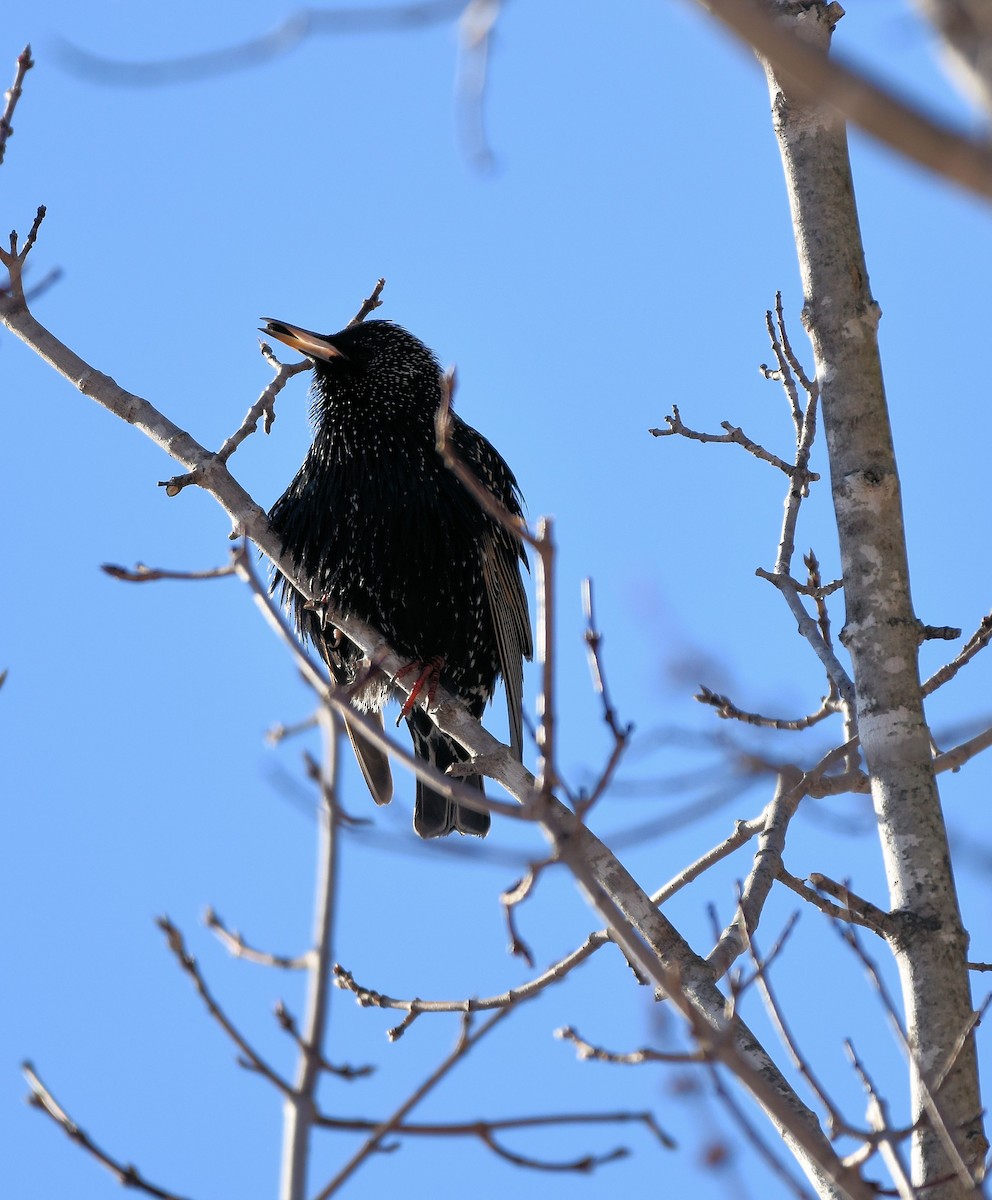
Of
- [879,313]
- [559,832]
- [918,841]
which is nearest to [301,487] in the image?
[879,313]

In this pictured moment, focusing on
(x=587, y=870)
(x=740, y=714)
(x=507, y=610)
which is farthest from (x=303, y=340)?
(x=587, y=870)

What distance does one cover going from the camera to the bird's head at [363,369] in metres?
5.51

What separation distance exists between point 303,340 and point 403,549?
95 cm

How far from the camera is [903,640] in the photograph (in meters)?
3.14

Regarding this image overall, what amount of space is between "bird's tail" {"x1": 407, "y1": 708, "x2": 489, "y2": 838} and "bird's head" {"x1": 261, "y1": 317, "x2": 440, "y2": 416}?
1.18 m

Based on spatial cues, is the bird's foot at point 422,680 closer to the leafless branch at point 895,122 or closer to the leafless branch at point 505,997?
the leafless branch at point 505,997

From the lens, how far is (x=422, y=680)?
186 inches

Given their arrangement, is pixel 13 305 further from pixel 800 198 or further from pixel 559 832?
pixel 559 832

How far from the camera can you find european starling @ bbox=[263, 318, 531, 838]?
5.05 m

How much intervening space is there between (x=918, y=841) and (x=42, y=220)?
256cm

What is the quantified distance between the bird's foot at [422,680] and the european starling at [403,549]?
0.01m

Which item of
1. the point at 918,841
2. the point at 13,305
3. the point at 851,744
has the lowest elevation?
the point at 918,841

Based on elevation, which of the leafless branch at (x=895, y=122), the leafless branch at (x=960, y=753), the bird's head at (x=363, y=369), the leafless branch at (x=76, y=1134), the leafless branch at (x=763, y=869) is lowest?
the leafless branch at (x=76, y=1134)

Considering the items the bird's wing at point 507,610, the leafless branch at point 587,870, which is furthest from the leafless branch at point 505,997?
the bird's wing at point 507,610
